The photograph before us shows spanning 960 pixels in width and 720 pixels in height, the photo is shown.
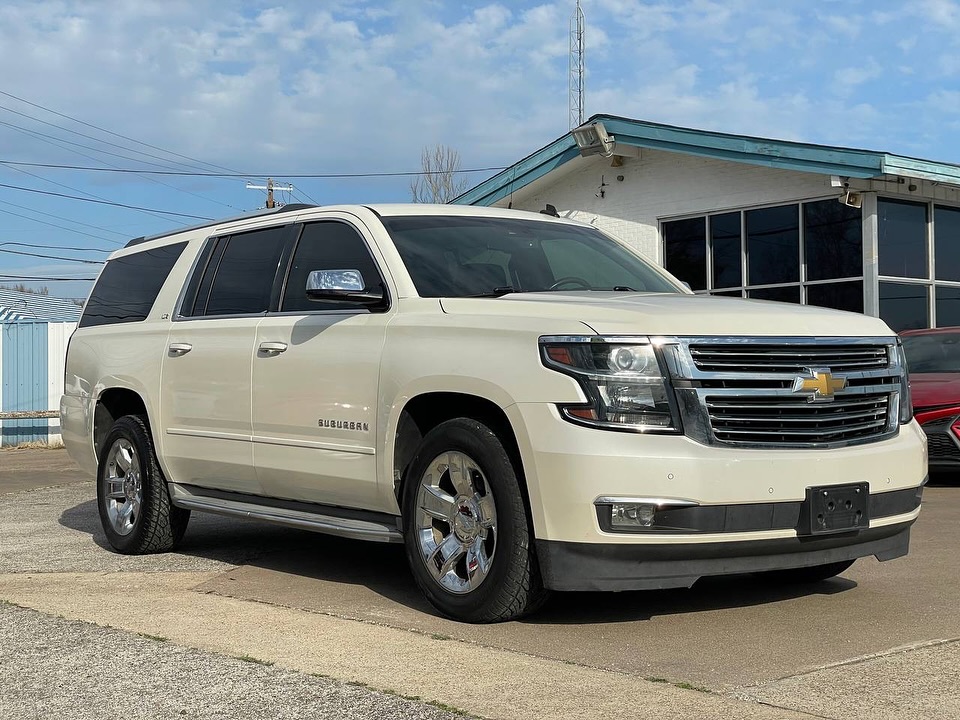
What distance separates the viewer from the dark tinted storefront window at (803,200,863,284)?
16.2 meters

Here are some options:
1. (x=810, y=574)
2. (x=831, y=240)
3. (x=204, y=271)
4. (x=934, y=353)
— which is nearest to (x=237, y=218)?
(x=204, y=271)

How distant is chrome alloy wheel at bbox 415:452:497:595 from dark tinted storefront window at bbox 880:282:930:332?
12144 mm

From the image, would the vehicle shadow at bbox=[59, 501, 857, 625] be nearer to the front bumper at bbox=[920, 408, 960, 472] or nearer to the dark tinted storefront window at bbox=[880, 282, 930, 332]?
the front bumper at bbox=[920, 408, 960, 472]

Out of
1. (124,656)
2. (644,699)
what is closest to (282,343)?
(124,656)

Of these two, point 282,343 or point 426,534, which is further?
point 282,343

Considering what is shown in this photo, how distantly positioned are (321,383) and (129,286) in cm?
265

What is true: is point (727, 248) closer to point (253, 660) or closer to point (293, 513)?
point (293, 513)

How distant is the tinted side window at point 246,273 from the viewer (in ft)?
22.3

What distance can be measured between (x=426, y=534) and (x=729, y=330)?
1616 mm

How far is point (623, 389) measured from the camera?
4.86 metres

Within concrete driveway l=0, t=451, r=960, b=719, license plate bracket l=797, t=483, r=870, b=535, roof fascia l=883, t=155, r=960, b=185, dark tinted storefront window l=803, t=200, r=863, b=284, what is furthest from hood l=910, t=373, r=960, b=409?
license plate bracket l=797, t=483, r=870, b=535

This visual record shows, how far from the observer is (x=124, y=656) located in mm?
4746

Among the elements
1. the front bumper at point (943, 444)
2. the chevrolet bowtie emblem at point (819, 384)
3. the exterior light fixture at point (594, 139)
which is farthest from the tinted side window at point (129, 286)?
the exterior light fixture at point (594, 139)

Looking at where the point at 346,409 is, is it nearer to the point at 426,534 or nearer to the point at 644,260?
the point at 426,534
